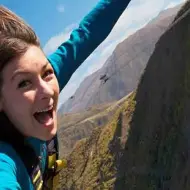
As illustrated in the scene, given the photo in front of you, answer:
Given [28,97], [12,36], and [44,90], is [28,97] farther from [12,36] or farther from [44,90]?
[12,36]

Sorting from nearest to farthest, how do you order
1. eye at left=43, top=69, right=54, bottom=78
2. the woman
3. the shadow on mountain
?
the woman < eye at left=43, top=69, right=54, bottom=78 < the shadow on mountain

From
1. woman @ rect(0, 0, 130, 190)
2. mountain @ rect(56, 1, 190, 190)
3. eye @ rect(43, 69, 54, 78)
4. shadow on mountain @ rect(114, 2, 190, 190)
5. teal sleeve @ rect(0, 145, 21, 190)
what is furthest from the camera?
mountain @ rect(56, 1, 190, 190)

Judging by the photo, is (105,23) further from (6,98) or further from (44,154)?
(6,98)

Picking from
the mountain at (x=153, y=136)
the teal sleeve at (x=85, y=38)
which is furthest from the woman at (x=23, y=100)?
the mountain at (x=153, y=136)

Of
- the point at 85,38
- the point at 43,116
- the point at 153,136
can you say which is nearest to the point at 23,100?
the point at 43,116

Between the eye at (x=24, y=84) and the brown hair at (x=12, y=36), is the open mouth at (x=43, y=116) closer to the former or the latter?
the eye at (x=24, y=84)

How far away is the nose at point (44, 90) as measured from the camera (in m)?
2.25

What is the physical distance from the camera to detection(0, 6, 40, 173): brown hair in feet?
7.31

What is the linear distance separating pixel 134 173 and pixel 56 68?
35.4 meters

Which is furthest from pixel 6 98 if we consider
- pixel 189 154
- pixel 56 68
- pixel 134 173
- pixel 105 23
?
pixel 134 173

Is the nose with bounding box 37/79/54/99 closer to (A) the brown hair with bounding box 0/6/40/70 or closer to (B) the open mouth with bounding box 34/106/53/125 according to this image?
(B) the open mouth with bounding box 34/106/53/125

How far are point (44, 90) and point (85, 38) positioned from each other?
4.21ft

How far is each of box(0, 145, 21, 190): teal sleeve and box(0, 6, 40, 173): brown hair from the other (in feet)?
0.37

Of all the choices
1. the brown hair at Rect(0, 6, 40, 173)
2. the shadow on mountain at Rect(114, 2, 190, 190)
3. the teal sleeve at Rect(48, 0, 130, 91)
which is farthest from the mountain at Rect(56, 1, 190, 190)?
the brown hair at Rect(0, 6, 40, 173)
